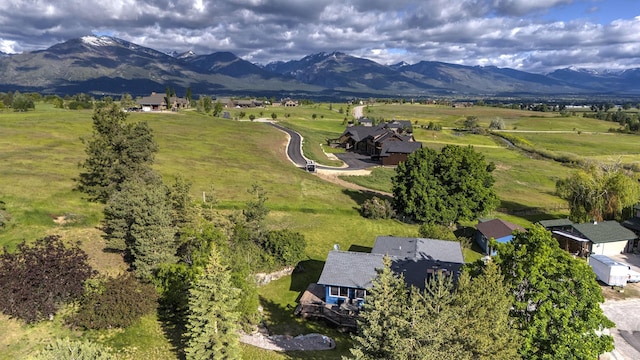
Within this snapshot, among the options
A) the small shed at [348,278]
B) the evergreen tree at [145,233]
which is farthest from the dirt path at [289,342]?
the evergreen tree at [145,233]

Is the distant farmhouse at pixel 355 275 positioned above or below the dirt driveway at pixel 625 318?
above

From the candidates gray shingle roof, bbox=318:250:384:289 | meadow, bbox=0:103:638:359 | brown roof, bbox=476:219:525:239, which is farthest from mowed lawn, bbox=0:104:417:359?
brown roof, bbox=476:219:525:239

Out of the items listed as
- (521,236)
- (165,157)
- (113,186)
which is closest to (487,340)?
(521,236)

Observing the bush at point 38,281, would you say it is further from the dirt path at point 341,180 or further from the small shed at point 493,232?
the dirt path at point 341,180

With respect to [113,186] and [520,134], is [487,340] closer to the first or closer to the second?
[113,186]

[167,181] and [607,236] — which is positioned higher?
[167,181]

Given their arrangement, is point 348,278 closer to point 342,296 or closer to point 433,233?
point 342,296

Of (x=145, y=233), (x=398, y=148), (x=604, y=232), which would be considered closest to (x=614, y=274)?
(x=604, y=232)
